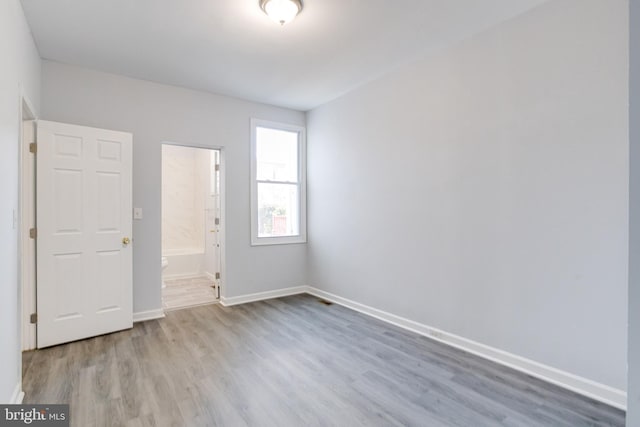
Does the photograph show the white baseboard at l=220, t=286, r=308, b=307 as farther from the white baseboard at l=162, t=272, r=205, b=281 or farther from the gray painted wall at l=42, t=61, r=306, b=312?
the white baseboard at l=162, t=272, r=205, b=281

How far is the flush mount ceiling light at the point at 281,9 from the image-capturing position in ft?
7.62

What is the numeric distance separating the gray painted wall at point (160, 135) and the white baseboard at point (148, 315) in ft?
0.15

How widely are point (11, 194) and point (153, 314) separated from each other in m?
2.14

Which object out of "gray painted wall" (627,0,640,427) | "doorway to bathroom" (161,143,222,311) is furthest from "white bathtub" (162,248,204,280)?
"gray painted wall" (627,0,640,427)

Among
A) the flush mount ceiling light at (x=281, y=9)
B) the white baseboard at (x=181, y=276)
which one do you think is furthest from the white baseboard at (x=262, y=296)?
the flush mount ceiling light at (x=281, y=9)

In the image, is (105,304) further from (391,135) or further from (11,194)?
(391,135)

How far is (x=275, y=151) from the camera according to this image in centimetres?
484

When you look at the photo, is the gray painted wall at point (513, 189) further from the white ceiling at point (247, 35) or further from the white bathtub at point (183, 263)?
the white bathtub at point (183, 263)

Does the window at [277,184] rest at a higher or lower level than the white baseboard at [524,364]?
higher

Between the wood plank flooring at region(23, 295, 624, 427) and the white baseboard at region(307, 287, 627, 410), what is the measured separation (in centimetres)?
8

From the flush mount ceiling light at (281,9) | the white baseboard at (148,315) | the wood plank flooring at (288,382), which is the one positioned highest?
the flush mount ceiling light at (281,9)

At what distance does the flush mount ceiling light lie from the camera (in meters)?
2.32

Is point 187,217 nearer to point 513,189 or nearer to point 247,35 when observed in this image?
point 247,35

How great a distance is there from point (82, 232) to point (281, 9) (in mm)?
2780
